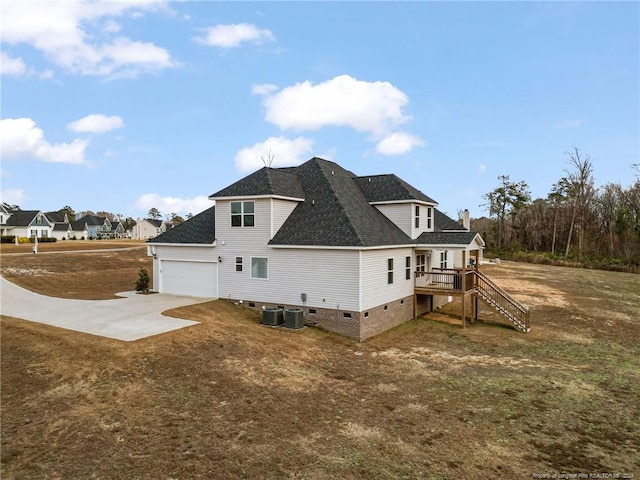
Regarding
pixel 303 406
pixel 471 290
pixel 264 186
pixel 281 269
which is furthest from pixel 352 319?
pixel 471 290

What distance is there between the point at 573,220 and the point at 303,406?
2232 inches

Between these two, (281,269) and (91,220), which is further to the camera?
(91,220)

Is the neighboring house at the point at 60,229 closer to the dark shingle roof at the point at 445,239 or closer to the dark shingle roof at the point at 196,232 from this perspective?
the dark shingle roof at the point at 196,232

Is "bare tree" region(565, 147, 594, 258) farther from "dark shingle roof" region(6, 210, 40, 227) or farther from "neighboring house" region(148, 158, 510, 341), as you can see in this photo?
"dark shingle roof" region(6, 210, 40, 227)

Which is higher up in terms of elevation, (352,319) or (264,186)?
(264,186)

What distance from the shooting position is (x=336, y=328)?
17062 millimetres

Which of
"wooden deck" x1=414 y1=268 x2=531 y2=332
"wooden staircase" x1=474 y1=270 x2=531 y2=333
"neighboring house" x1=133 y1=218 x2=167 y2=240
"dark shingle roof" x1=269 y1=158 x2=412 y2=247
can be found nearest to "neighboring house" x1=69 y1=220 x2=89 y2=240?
"neighboring house" x1=133 y1=218 x2=167 y2=240

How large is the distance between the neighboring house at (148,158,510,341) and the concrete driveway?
7.96 ft

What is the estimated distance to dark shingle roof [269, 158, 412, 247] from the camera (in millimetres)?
17562

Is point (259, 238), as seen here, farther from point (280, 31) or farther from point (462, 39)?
point (462, 39)

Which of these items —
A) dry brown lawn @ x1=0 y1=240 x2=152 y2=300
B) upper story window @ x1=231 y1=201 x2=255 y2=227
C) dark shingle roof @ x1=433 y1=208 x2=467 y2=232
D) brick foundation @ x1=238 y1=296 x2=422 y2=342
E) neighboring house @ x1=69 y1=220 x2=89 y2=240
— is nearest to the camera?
brick foundation @ x1=238 y1=296 x2=422 y2=342

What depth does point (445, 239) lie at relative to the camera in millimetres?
20703

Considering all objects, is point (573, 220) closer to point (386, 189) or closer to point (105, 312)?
point (386, 189)

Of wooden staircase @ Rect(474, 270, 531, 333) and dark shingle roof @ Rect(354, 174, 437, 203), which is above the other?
dark shingle roof @ Rect(354, 174, 437, 203)
